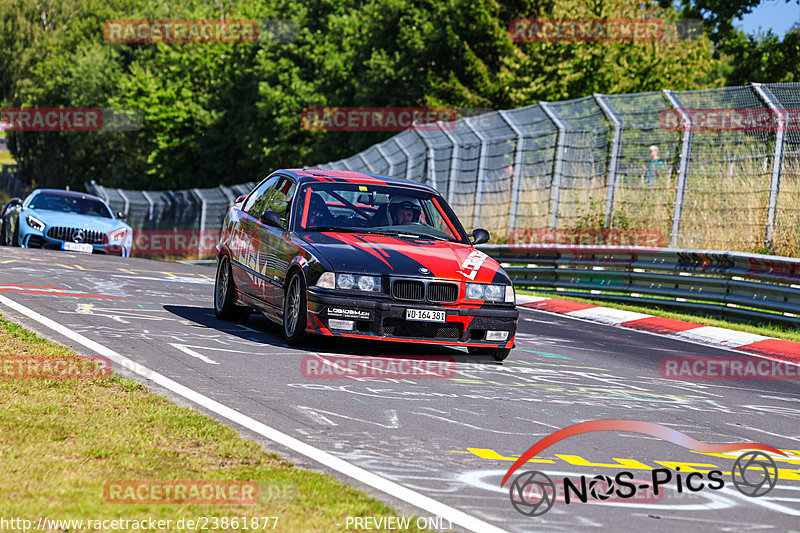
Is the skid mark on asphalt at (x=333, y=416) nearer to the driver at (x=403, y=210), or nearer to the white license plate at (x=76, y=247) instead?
the driver at (x=403, y=210)

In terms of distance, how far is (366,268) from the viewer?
9.03 m

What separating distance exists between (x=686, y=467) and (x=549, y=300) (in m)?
11.9

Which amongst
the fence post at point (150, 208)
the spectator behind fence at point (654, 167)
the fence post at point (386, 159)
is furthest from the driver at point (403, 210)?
the fence post at point (150, 208)

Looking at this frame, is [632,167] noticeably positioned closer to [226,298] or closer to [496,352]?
[226,298]

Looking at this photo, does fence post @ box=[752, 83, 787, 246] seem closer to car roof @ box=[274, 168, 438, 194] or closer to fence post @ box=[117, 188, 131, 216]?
car roof @ box=[274, 168, 438, 194]

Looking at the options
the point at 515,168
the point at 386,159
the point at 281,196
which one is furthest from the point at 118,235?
the point at 281,196

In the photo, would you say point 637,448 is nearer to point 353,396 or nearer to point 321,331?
point 353,396

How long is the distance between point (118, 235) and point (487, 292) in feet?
45.6

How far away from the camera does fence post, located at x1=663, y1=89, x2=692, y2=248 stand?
17.0 m

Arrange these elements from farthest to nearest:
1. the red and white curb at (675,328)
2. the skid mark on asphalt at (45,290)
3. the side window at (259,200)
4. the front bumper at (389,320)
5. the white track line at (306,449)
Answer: the red and white curb at (675,328) → the skid mark on asphalt at (45,290) → the side window at (259,200) → the front bumper at (389,320) → the white track line at (306,449)

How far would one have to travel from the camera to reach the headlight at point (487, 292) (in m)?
9.20

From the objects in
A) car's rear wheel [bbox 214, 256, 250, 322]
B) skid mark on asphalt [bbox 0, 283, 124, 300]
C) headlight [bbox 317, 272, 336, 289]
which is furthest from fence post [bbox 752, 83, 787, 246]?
skid mark on asphalt [bbox 0, 283, 124, 300]

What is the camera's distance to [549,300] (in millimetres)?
17703

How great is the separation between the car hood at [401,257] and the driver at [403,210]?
421 millimetres
